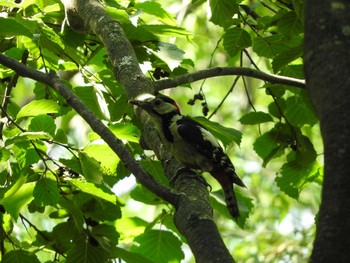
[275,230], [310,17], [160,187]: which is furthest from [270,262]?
[310,17]

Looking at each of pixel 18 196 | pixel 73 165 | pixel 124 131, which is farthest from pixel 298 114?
pixel 18 196

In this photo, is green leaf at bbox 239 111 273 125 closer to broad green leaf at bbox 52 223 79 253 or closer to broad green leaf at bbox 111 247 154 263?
broad green leaf at bbox 111 247 154 263

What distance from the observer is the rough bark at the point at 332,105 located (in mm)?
1432

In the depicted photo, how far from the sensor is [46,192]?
3326mm

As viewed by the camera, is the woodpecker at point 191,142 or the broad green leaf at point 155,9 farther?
the broad green leaf at point 155,9

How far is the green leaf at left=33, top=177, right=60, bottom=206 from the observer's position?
130 inches

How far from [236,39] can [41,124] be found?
1235mm

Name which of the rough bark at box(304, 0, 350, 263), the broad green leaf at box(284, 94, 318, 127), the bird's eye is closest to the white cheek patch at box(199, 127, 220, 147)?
the bird's eye

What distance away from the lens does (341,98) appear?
4.97 ft

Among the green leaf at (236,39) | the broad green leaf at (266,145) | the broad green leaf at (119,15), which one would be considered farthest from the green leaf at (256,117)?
the broad green leaf at (119,15)

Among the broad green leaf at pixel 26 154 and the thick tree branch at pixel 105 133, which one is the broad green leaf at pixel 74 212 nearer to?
the broad green leaf at pixel 26 154

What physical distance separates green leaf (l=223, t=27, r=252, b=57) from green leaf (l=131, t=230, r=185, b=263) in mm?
1118

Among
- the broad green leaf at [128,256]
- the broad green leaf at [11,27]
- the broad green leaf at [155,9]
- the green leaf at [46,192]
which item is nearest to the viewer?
the broad green leaf at [11,27]

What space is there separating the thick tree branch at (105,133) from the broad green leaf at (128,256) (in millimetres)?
968
